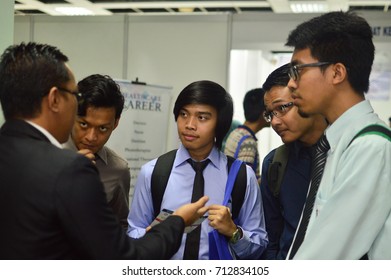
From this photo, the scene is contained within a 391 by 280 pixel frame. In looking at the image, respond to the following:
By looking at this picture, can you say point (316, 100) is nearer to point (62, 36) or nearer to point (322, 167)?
point (322, 167)

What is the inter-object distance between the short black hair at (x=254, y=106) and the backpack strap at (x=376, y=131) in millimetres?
2705

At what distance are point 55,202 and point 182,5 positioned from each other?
27.1 feet

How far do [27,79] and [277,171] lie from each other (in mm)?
1189

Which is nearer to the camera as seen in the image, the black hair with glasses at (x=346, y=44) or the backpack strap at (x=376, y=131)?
the backpack strap at (x=376, y=131)

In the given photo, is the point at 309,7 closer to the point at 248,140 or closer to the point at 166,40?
the point at 166,40

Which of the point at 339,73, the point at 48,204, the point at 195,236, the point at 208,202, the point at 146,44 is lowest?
the point at 195,236

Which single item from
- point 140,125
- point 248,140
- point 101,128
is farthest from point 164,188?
point 140,125

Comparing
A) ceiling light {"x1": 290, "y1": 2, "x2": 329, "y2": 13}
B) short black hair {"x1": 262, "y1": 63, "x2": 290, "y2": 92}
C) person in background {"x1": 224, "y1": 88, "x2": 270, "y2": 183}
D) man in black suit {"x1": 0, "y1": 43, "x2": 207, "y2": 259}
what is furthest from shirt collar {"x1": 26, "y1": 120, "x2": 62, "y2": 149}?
ceiling light {"x1": 290, "y1": 2, "x2": 329, "y2": 13}

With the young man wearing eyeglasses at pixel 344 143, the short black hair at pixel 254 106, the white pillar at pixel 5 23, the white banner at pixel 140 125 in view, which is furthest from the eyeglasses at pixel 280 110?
the white banner at pixel 140 125

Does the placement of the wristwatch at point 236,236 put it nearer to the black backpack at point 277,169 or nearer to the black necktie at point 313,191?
the black backpack at point 277,169

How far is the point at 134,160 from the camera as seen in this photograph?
16.7 feet

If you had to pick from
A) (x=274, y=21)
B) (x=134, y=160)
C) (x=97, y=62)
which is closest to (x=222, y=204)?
(x=134, y=160)

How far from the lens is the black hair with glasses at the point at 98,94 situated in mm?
2238

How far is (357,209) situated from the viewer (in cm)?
132
